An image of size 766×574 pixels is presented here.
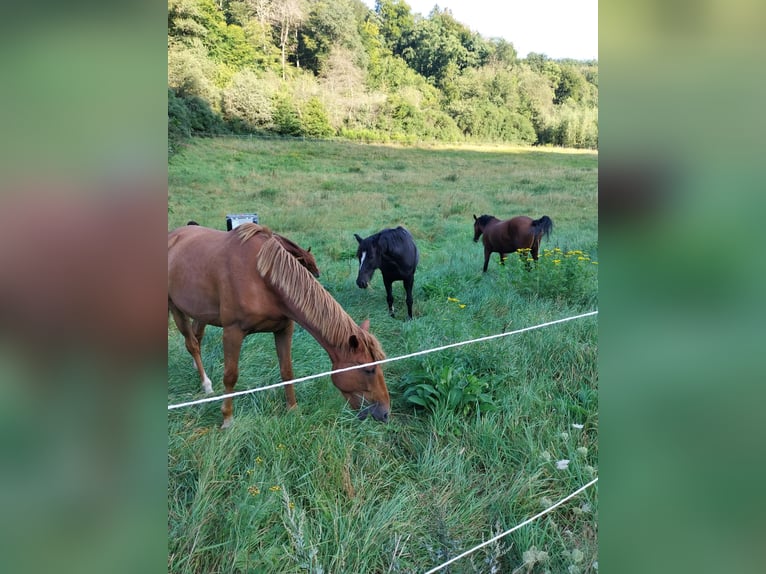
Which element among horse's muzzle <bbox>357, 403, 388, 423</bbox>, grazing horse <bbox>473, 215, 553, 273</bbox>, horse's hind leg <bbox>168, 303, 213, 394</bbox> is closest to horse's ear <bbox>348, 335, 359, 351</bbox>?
horse's muzzle <bbox>357, 403, 388, 423</bbox>

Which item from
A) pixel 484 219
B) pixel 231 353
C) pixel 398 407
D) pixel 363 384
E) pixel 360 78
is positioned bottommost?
pixel 398 407

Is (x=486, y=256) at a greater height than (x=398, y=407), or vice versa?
(x=486, y=256)

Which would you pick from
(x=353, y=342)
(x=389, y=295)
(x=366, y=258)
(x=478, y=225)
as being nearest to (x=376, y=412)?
(x=353, y=342)

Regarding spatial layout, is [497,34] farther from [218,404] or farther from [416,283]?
[218,404]

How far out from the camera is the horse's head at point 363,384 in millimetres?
2904

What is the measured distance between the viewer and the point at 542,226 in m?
6.03

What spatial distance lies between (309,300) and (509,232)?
3460 mm

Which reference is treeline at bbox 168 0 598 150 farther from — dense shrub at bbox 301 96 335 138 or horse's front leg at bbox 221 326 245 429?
horse's front leg at bbox 221 326 245 429

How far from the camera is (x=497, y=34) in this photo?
5305 mm

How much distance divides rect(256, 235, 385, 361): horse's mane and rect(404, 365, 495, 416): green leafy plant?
428mm

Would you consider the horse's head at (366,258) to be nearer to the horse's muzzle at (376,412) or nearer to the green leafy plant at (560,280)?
the green leafy plant at (560,280)

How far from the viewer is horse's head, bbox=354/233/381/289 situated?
446 centimetres

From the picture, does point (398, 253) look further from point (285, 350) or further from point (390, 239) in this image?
point (285, 350)
